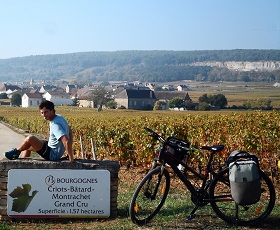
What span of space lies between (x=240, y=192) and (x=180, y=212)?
4.04 feet

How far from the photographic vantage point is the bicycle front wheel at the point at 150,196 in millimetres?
6852

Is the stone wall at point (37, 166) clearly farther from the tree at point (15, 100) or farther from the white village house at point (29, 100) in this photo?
the white village house at point (29, 100)

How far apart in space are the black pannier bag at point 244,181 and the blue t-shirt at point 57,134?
8.08 ft

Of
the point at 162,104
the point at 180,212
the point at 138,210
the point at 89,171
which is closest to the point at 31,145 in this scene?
Result: the point at 89,171

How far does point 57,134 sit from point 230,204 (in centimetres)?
265

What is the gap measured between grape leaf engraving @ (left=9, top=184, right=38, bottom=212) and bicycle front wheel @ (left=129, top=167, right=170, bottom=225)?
1462 mm

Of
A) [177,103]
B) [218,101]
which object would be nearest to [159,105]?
[177,103]

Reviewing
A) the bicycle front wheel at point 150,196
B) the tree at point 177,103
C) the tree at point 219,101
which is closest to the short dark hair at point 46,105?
the bicycle front wheel at point 150,196

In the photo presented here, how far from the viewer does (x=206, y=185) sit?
6996 mm

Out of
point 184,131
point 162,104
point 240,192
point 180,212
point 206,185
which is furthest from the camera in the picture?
point 162,104

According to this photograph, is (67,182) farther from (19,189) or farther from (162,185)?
(162,185)

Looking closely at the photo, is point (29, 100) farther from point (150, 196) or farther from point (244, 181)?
point (244, 181)

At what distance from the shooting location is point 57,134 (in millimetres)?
7422

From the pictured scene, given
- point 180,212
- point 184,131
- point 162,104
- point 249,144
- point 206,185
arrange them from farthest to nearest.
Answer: point 162,104
point 184,131
point 249,144
point 180,212
point 206,185
